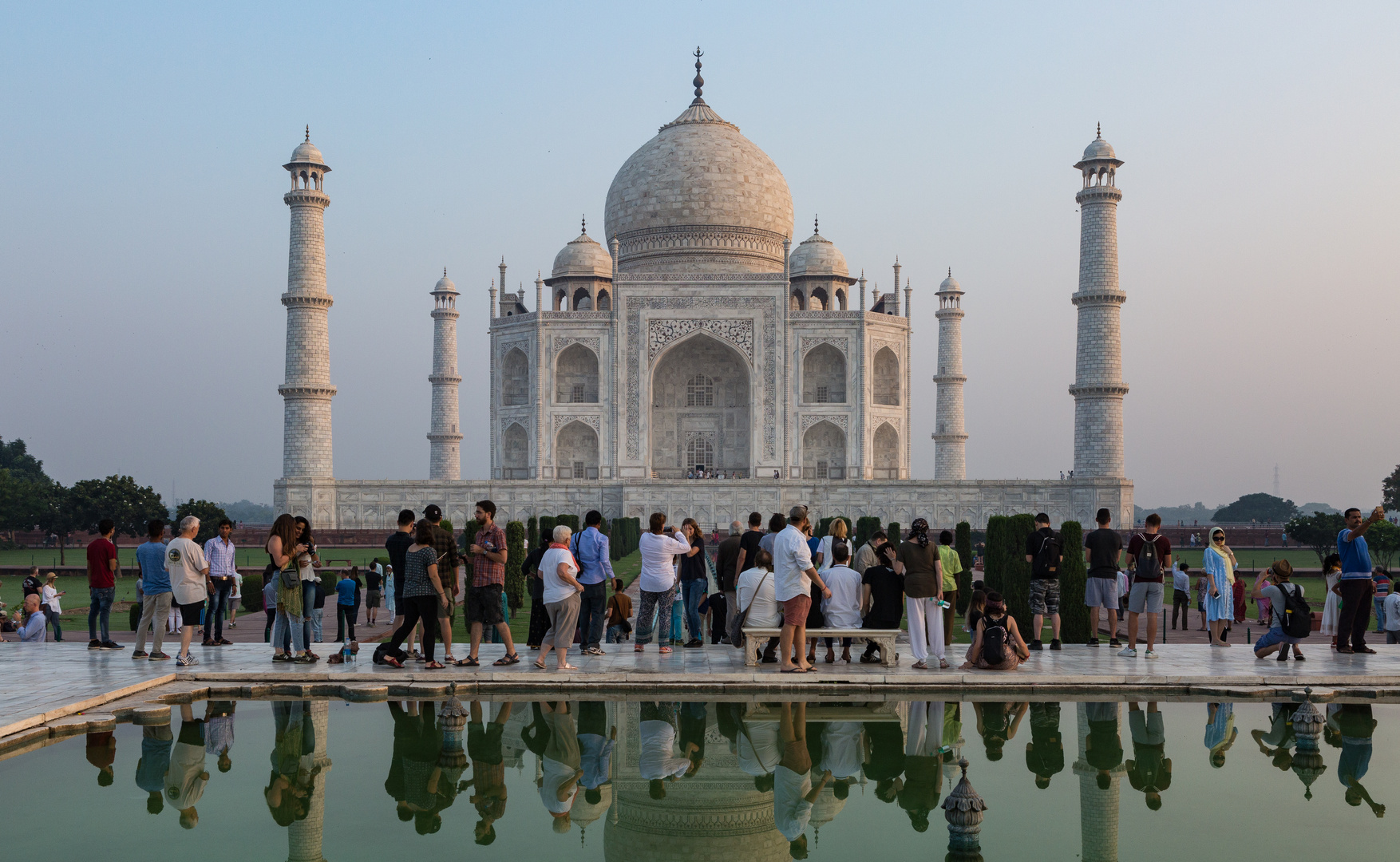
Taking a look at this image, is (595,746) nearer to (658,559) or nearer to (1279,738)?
(658,559)

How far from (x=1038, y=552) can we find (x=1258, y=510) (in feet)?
182

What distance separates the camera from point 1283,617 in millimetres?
8250

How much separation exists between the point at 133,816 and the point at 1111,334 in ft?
83.3

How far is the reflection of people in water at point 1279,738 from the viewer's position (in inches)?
225

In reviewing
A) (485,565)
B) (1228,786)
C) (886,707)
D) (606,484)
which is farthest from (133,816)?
(606,484)

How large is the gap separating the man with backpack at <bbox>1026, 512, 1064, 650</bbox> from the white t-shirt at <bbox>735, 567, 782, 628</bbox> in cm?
205

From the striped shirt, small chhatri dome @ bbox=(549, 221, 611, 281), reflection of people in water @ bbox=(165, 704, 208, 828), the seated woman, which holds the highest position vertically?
small chhatri dome @ bbox=(549, 221, 611, 281)

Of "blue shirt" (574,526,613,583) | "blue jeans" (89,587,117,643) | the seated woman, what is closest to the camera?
the seated woman

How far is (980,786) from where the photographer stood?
5238 mm

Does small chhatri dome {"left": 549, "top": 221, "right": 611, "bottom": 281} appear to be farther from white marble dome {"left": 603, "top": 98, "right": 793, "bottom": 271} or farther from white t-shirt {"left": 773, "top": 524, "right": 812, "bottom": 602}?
white t-shirt {"left": 773, "top": 524, "right": 812, "bottom": 602}

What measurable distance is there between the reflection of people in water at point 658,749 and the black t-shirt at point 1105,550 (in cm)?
355

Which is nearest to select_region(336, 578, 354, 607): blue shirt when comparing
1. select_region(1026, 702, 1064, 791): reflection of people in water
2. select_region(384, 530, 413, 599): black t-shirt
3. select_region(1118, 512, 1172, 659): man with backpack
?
select_region(384, 530, 413, 599): black t-shirt

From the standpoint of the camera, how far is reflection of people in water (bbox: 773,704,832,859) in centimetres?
461

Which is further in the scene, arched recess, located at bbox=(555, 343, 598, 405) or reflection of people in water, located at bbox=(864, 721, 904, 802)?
arched recess, located at bbox=(555, 343, 598, 405)
